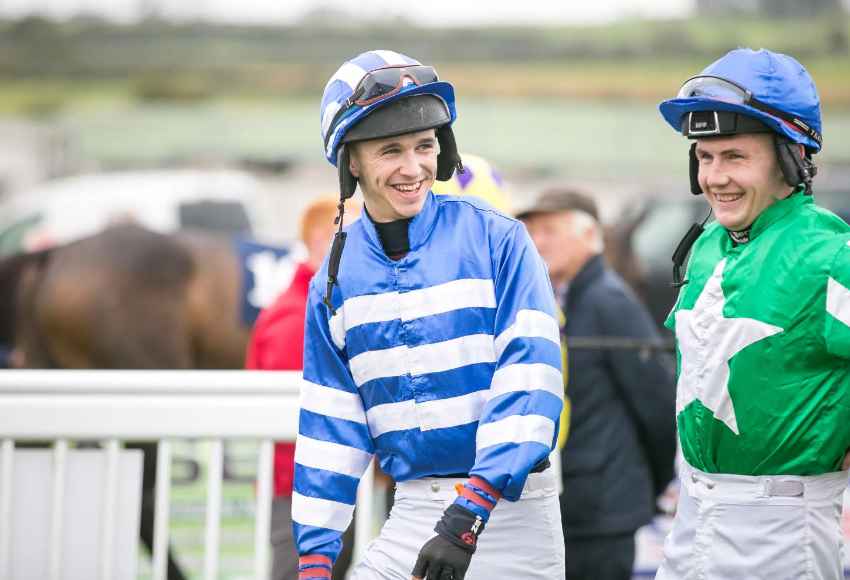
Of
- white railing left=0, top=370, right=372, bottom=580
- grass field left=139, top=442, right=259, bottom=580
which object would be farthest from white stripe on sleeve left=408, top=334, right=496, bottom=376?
grass field left=139, top=442, right=259, bottom=580

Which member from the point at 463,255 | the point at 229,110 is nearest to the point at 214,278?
the point at 463,255

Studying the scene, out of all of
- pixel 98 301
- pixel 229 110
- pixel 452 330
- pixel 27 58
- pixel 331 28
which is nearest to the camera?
pixel 452 330

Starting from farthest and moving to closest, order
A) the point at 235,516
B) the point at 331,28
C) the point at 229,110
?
the point at 331,28 → the point at 229,110 → the point at 235,516

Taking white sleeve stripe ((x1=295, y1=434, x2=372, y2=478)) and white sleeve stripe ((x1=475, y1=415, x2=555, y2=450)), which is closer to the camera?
white sleeve stripe ((x1=475, y1=415, x2=555, y2=450))

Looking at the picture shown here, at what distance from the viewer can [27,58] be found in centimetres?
3066

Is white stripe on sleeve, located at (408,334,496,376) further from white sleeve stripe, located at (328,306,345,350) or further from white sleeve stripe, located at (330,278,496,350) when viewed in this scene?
white sleeve stripe, located at (328,306,345,350)

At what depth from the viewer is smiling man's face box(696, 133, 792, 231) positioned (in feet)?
8.70

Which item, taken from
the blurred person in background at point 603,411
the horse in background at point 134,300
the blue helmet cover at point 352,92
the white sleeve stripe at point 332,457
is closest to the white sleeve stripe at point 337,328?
the white sleeve stripe at point 332,457

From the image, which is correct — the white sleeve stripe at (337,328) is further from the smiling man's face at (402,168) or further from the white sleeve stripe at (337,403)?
the smiling man's face at (402,168)

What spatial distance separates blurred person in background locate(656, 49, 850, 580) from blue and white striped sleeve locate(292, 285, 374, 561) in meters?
0.71

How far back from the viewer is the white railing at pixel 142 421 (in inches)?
138

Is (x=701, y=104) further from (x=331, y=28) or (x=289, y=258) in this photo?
(x=331, y=28)

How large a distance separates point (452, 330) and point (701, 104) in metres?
0.71

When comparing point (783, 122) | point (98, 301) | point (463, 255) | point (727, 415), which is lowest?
point (98, 301)
